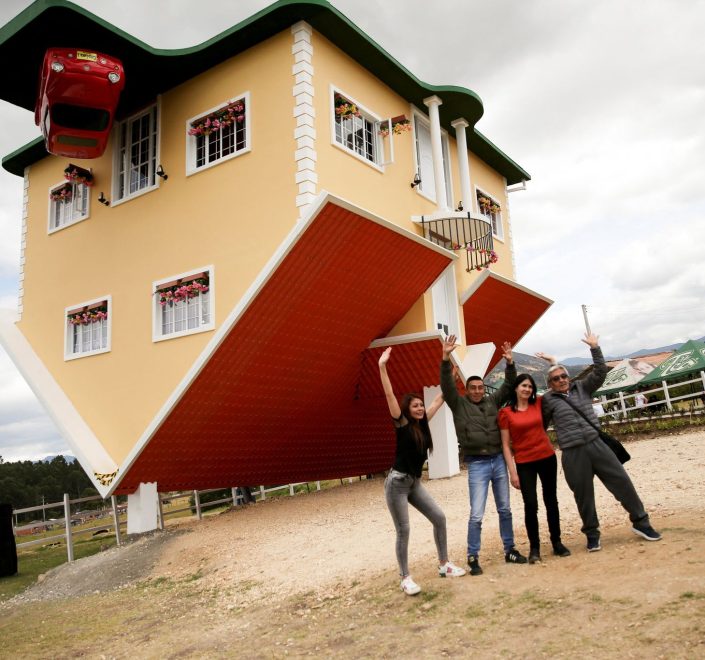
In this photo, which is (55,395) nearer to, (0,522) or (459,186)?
(0,522)

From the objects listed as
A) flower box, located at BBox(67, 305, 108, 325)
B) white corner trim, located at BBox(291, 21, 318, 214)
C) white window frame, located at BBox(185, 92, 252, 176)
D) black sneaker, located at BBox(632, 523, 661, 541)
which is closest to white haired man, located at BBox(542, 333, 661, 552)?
black sneaker, located at BBox(632, 523, 661, 541)

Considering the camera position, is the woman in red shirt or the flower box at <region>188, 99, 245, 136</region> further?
the flower box at <region>188, 99, 245, 136</region>

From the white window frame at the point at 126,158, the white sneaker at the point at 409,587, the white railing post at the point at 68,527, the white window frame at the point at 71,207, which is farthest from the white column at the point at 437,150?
the white railing post at the point at 68,527

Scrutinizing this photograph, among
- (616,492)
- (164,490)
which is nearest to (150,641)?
(616,492)

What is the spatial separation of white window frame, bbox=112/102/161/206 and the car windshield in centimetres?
135

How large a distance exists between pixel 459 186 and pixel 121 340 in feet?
30.2

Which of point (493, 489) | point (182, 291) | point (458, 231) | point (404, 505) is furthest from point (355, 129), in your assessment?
point (404, 505)

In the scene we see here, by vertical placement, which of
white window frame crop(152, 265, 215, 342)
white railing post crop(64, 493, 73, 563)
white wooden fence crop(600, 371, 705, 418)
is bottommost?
white railing post crop(64, 493, 73, 563)

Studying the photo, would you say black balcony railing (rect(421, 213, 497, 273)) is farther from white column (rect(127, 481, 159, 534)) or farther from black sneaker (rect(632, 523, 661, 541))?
black sneaker (rect(632, 523, 661, 541))

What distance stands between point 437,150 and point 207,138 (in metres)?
5.19

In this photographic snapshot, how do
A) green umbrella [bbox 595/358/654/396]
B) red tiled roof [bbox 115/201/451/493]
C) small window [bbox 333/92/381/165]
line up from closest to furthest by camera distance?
red tiled roof [bbox 115/201/451/493]
small window [bbox 333/92/381/165]
green umbrella [bbox 595/358/654/396]

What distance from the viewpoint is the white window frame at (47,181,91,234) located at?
15.3 m

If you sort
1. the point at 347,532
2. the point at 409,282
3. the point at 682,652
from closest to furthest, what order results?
the point at 682,652 < the point at 347,532 < the point at 409,282

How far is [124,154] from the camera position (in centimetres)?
1477
